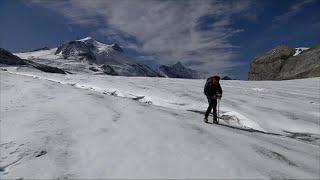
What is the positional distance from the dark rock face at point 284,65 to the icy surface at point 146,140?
2441 cm

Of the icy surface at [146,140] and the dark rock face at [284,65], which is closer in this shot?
the icy surface at [146,140]

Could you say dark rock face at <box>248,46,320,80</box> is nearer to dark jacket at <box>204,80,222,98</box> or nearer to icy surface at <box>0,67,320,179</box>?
icy surface at <box>0,67,320,179</box>

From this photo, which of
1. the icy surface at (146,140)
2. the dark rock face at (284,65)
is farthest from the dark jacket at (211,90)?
the dark rock face at (284,65)

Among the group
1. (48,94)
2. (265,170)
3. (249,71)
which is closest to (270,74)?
(249,71)

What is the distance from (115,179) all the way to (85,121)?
5.33m

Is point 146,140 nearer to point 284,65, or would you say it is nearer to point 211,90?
Result: point 211,90

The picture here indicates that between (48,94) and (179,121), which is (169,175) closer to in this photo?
(179,121)

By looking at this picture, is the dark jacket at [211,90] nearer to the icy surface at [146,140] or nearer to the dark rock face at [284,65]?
the icy surface at [146,140]

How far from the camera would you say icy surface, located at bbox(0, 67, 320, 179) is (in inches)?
385

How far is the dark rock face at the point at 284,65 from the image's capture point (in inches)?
1735

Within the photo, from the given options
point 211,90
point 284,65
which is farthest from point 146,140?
point 284,65

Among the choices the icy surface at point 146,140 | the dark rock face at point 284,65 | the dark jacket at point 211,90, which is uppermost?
the dark rock face at point 284,65

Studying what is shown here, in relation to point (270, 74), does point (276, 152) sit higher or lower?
lower

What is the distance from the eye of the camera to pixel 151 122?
14.4 metres
